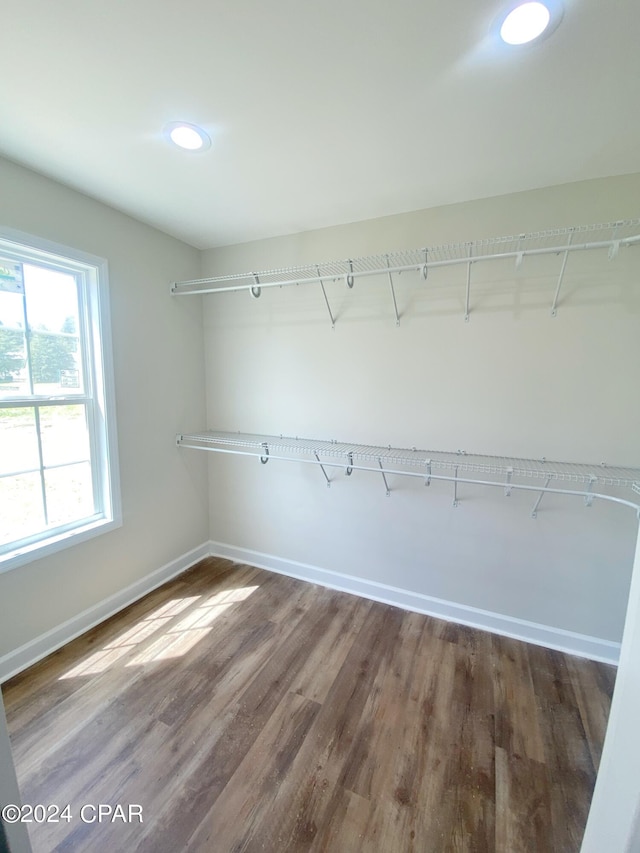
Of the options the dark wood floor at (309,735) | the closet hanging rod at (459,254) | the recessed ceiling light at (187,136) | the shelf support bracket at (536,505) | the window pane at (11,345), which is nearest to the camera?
the dark wood floor at (309,735)

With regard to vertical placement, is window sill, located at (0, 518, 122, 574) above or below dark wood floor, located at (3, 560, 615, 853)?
above

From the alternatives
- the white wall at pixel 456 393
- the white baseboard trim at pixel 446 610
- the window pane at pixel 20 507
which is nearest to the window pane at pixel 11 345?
the window pane at pixel 20 507

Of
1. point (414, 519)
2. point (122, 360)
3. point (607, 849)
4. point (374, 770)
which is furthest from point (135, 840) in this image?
point (122, 360)

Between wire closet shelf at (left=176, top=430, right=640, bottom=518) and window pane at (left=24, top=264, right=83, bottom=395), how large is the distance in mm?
804

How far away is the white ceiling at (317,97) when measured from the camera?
3.05ft

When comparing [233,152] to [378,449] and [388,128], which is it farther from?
[378,449]

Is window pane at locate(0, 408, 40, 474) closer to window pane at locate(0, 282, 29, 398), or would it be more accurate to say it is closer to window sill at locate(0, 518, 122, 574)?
window pane at locate(0, 282, 29, 398)

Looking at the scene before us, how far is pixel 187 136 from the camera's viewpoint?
1.38 meters

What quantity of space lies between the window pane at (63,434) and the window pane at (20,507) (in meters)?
0.13

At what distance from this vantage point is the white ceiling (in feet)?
3.05

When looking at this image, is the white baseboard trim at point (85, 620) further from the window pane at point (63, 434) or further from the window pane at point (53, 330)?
the window pane at point (53, 330)

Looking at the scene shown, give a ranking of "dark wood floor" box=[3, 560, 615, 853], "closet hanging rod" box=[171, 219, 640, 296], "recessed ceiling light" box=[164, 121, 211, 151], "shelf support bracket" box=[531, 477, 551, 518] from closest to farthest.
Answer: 1. "dark wood floor" box=[3, 560, 615, 853]
2. "recessed ceiling light" box=[164, 121, 211, 151]
3. "closet hanging rod" box=[171, 219, 640, 296]
4. "shelf support bracket" box=[531, 477, 551, 518]

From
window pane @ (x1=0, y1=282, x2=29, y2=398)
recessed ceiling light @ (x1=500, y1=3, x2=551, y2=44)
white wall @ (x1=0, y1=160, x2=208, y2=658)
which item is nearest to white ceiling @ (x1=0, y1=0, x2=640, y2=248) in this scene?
recessed ceiling light @ (x1=500, y1=3, x2=551, y2=44)

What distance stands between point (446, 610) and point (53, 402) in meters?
2.55
